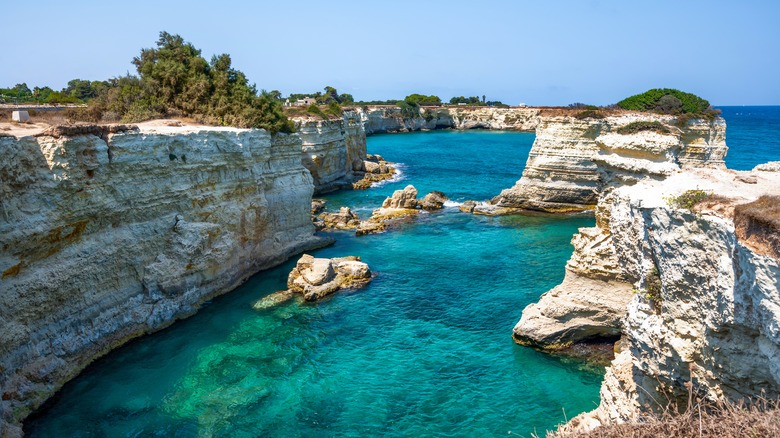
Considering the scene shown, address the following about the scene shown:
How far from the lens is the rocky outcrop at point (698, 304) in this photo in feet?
22.8

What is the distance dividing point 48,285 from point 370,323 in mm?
11085

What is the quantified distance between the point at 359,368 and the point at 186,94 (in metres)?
19.2

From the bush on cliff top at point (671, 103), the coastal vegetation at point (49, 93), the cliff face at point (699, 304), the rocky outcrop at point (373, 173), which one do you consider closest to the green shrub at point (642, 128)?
the bush on cliff top at point (671, 103)

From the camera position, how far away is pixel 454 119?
11931 centimetres

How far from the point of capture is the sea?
14109 millimetres

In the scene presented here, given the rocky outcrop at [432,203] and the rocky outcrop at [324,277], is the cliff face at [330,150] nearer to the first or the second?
the rocky outcrop at [432,203]

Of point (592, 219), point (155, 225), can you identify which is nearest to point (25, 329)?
point (155, 225)

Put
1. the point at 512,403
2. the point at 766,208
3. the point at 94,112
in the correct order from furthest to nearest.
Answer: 1. the point at 94,112
2. the point at 512,403
3. the point at 766,208

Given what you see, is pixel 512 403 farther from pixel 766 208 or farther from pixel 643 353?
pixel 766 208

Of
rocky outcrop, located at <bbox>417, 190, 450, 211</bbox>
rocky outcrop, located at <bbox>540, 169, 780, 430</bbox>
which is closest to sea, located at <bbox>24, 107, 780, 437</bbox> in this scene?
rocky outcrop, located at <bbox>540, 169, 780, 430</bbox>

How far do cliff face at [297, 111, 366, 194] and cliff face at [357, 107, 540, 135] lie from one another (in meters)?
50.3

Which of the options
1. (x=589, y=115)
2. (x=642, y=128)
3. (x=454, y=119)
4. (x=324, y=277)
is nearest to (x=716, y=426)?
(x=324, y=277)

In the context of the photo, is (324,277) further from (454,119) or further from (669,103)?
(454,119)

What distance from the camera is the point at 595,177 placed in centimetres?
3562
